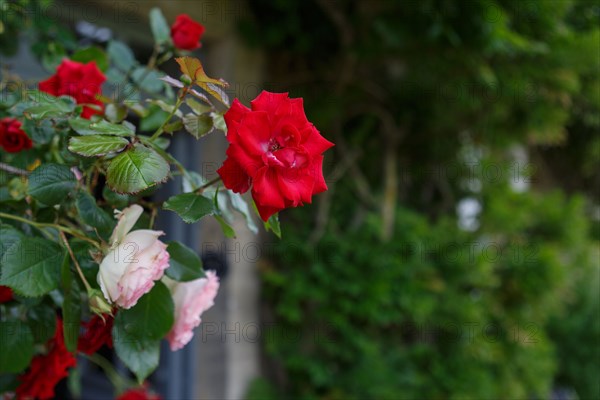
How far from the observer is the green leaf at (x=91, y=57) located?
2.93 ft

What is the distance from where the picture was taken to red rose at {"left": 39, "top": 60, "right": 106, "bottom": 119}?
764 mm

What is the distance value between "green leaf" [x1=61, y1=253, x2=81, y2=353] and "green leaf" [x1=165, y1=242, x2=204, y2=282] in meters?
0.12

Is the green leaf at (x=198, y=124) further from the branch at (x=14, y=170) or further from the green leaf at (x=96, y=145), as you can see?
the branch at (x=14, y=170)

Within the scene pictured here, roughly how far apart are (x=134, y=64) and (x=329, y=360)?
143 cm

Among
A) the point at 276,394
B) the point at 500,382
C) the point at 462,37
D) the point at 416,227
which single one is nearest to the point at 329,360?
the point at 276,394

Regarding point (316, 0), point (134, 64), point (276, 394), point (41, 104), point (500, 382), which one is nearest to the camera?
point (41, 104)

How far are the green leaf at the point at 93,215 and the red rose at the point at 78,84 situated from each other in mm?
163

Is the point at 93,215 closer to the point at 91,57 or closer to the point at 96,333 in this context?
the point at 96,333

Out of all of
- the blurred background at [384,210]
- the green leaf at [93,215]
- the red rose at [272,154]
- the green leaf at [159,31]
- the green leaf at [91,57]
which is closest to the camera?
the red rose at [272,154]

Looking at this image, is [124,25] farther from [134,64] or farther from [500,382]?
[500,382]

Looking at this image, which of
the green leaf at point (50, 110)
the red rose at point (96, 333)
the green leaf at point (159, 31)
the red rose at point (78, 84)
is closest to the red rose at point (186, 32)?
the green leaf at point (159, 31)

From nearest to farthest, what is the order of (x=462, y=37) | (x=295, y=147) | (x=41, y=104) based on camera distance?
1. (x=295, y=147)
2. (x=41, y=104)
3. (x=462, y=37)

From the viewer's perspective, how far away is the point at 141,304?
2.03 feet

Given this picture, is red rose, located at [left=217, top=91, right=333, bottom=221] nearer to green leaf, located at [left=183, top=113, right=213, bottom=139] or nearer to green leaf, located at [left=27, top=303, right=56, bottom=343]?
green leaf, located at [left=183, top=113, right=213, bottom=139]
